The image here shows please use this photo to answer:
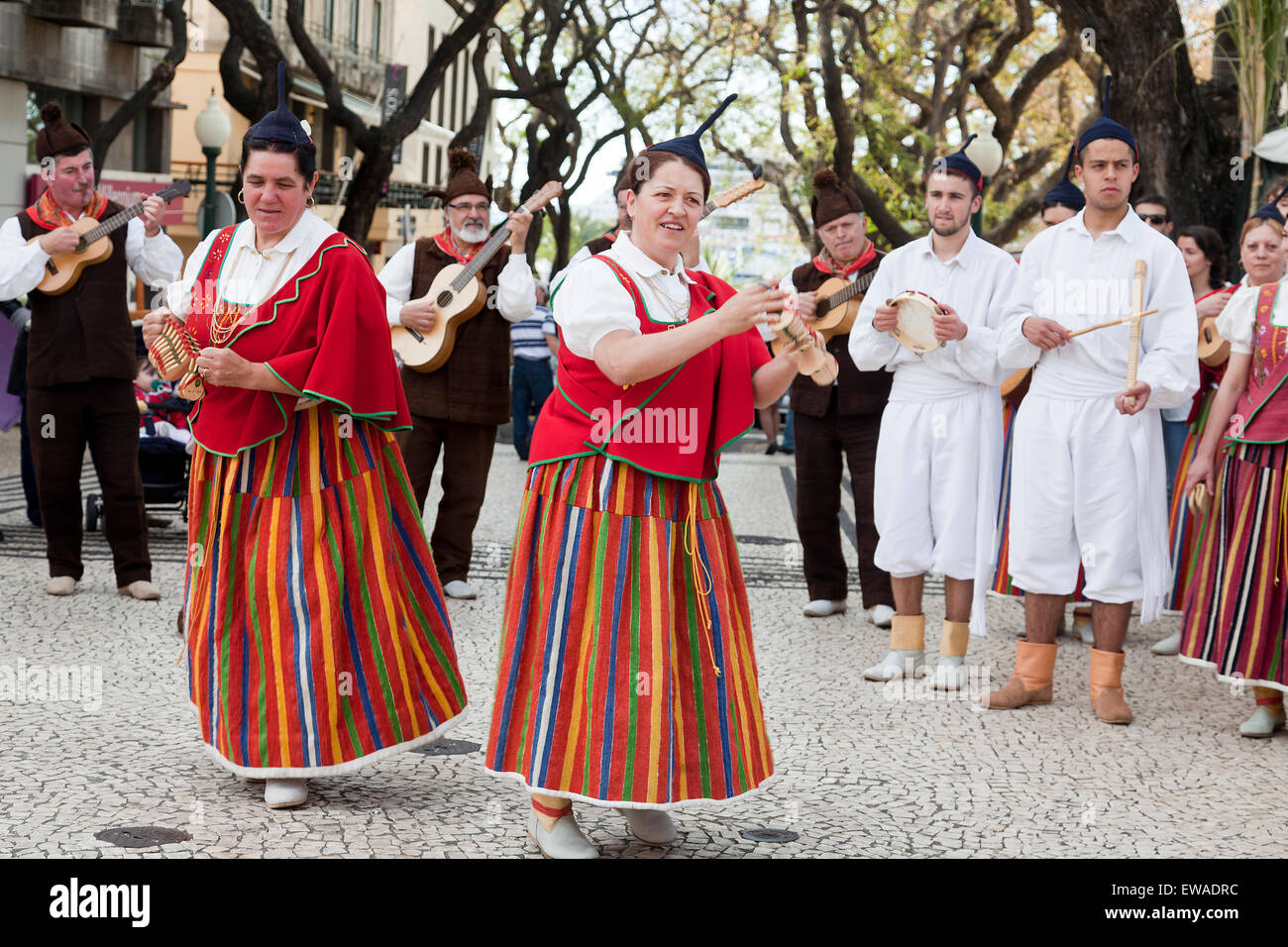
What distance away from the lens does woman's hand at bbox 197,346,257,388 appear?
4242 millimetres

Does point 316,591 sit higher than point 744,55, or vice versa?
point 744,55

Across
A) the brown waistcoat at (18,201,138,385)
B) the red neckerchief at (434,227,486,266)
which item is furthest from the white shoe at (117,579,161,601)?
the red neckerchief at (434,227,486,266)

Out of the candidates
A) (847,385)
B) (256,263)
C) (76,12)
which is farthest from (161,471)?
(76,12)

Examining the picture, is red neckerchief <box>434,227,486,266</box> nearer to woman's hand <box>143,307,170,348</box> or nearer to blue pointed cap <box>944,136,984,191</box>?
blue pointed cap <box>944,136,984,191</box>

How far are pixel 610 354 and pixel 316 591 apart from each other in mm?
1288

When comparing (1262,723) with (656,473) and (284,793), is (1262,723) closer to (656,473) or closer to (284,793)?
(656,473)

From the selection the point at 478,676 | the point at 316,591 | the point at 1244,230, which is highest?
the point at 1244,230

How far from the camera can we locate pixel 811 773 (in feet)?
16.4

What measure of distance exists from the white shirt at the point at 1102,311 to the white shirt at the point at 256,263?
267 cm

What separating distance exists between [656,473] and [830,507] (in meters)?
4.10

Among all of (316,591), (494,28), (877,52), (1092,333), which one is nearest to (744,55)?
(877,52)

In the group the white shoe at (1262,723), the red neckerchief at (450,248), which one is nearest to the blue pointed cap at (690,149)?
the white shoe at (1262,723)

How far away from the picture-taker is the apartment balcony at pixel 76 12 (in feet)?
69.9

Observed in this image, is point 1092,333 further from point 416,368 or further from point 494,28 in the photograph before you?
point 494,28
